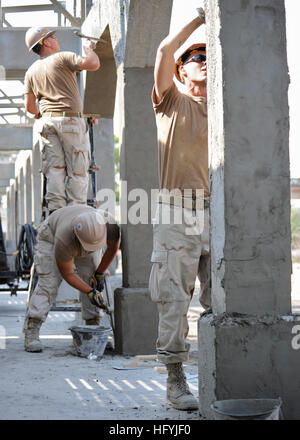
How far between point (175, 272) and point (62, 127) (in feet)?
11.0

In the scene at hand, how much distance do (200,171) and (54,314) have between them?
6538 millimetres

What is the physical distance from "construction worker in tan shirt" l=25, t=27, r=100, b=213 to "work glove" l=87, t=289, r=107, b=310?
3.86 feet

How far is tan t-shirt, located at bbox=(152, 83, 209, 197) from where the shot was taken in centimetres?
406

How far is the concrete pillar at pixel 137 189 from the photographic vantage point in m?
6.16

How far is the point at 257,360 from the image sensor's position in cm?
338

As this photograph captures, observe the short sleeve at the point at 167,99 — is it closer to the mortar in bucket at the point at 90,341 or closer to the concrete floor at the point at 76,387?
the concrete floor at the point at 76,387

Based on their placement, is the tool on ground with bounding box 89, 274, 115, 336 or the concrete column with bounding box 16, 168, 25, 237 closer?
the tool on ground with bounding box 89, 274, 115, 336

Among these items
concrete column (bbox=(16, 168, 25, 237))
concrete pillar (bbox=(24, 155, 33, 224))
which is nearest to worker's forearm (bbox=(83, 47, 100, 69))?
concrete pillar (bbox=(24, 155, 33, 224))

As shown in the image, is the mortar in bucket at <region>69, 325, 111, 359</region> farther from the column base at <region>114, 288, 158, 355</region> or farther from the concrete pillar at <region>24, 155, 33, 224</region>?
the concrete pillar at <region>24, 155, 33, 224</region>

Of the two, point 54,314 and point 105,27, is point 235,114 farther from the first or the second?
point 54,314

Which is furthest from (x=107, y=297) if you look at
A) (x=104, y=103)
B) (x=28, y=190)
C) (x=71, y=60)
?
(x=28, y=190)

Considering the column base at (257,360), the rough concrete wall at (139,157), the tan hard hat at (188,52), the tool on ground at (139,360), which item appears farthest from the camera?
the rough concrete wall at (139,157)

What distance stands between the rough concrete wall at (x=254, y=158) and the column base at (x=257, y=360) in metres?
0.10

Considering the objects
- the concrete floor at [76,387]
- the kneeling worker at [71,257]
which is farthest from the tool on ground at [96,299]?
the concrete floor at [76,387]
